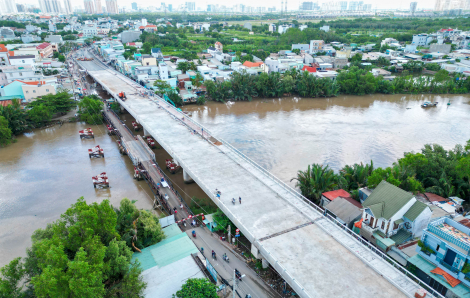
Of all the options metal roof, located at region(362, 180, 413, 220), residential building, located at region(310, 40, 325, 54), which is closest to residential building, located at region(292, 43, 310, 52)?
residential building, located at region(310, 40, 325, 54)

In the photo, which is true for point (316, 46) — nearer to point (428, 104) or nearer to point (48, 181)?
point (428, 104)

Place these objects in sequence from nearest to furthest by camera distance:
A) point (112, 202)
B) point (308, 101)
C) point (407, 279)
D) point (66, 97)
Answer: point (407, 279) → point (112, 202) → point (66, 97) → point (308, 101)

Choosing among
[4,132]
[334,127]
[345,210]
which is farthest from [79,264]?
[334,127]

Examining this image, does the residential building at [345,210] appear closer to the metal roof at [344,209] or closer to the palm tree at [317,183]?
the metal roof at [344,209]

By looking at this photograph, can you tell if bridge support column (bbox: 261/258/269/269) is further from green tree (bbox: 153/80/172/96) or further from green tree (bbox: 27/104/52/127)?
green tree (bbox: 153/80/172/96)

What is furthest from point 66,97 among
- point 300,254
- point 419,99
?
point 419,99

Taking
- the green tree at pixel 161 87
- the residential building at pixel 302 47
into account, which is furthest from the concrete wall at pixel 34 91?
the residential building at pixel 302 47

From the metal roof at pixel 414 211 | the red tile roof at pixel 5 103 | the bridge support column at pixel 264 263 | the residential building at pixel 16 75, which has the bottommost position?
the bridge support column at pixel 264 263

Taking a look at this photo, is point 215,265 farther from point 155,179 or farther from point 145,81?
point 145,81
